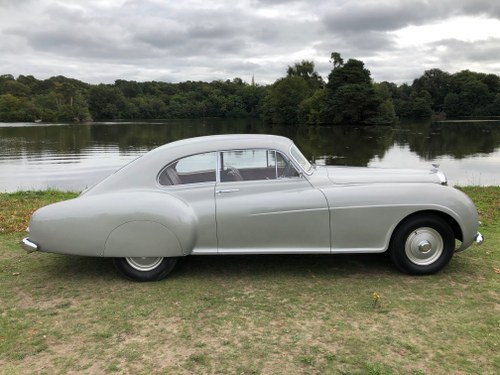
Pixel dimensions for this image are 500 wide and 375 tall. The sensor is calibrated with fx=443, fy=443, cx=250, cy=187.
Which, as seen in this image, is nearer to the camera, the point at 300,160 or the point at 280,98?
the point at 300,160

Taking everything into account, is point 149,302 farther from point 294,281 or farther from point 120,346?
point 294,281

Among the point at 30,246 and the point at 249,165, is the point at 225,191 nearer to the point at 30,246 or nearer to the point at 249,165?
the point at 249,165

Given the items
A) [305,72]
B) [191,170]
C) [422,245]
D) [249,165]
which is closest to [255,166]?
[249,165]

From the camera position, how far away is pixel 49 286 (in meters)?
4.82

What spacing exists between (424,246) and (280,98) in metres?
106

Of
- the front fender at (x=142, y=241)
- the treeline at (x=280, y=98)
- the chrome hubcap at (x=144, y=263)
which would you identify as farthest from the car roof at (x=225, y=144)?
the treeline at (x=280, y=98)

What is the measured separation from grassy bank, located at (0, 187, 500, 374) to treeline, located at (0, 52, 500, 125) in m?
84.8

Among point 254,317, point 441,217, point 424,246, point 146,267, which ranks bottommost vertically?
point 254,317

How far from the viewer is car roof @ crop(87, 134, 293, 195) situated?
4.89 meters

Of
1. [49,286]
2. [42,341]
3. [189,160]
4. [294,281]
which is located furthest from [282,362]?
[49,286]

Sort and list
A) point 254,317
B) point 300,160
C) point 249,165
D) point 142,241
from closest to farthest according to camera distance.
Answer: point 254,317, point 142,241, point 249,165, point 300,160

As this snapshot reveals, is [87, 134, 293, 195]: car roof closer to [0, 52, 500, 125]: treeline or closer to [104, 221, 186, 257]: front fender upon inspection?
[104, 221, 186, 257]: front fender

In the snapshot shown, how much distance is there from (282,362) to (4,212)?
7206mm

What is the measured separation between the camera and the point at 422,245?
188 inches
